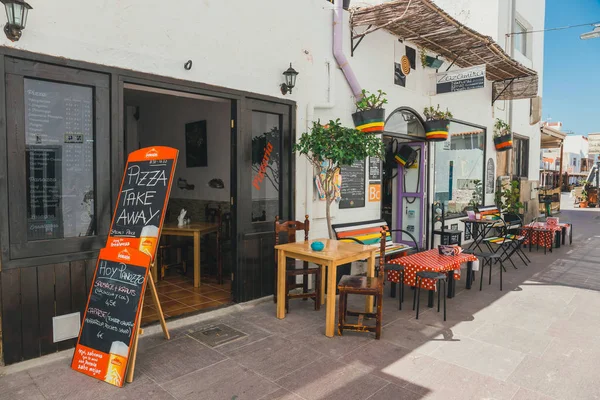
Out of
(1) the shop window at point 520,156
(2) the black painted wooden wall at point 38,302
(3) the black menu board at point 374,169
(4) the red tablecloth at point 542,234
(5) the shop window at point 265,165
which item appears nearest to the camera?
(2) the black painted wooden wall at point 38,302

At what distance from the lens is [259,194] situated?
15.5 ft

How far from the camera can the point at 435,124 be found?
7.03m

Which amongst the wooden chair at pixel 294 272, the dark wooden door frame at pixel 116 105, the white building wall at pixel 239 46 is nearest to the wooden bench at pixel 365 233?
the white building wall at pixel 239 46

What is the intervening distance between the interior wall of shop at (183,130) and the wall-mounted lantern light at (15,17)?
337cm

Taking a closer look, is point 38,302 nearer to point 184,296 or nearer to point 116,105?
point 116,105

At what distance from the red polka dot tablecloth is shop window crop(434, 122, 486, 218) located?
119 inches

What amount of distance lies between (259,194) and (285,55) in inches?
66.6

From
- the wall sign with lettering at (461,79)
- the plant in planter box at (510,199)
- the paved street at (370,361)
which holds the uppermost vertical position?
the wall sign with lettering at (461,79)

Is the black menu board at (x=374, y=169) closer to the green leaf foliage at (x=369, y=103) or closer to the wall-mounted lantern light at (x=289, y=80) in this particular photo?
the green leaf foliage at (x=369, y=103)

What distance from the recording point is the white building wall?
10.6 feet

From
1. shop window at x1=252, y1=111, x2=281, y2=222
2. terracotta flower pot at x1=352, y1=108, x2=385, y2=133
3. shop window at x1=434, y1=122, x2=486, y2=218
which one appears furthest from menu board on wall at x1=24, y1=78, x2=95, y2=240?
shop window at x1=434, y1=122, x2=486, y2=218

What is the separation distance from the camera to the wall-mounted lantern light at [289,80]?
15.5ft

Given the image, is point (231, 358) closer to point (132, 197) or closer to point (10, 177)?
point (132, 197)

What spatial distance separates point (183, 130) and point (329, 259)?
450 centimetres
